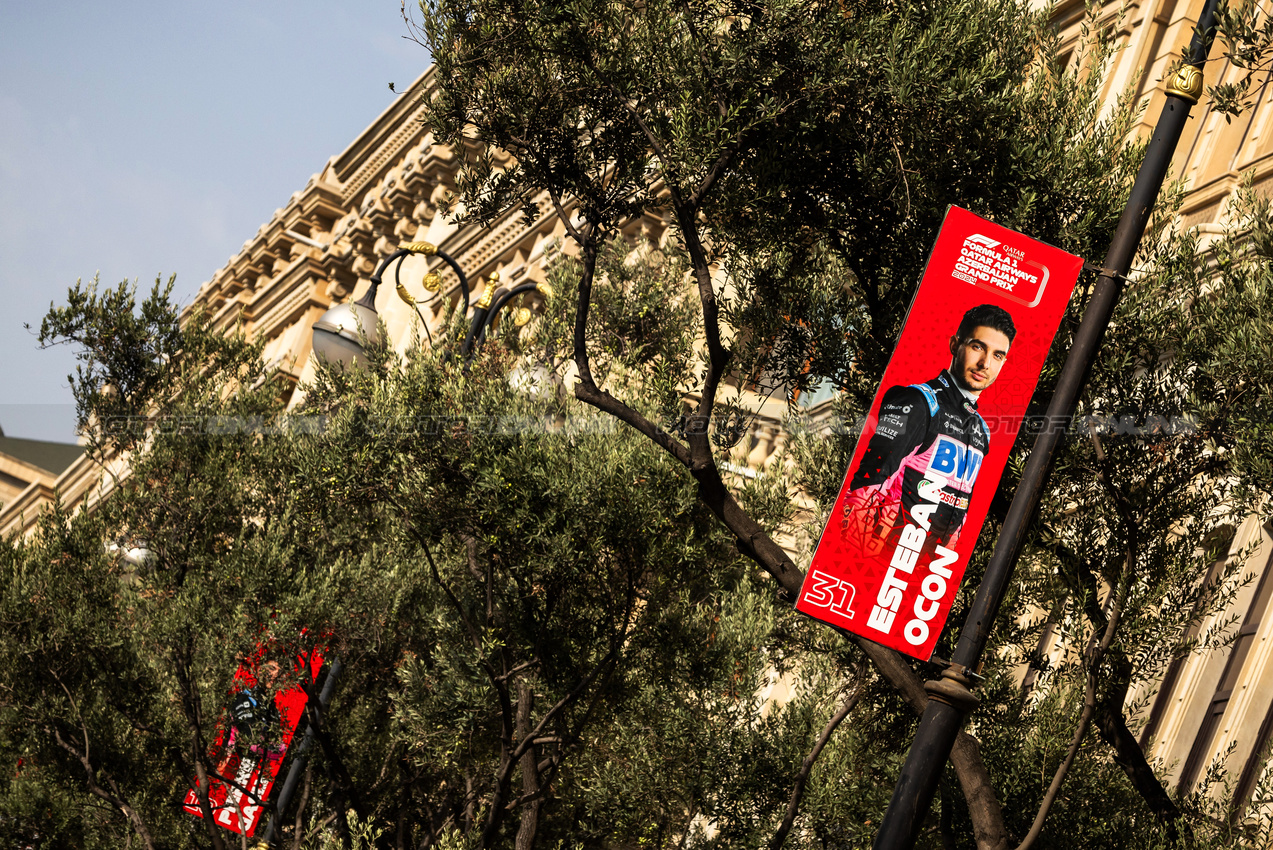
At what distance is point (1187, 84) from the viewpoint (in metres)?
7.51

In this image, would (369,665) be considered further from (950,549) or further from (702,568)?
(950,549)

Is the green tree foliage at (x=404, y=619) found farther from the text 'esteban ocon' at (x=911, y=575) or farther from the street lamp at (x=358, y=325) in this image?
the text 'esteban ocon' at (x=911, y=575)

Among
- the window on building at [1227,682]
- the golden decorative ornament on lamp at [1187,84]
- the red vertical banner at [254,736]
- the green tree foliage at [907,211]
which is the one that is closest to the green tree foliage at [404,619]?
the red vertical banner at [254,736]

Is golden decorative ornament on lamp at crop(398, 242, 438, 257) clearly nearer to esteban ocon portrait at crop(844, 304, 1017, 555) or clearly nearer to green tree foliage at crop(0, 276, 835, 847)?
green tree foliage at crop(0, 276, 835, 847)

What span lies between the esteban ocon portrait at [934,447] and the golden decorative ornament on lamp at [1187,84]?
174 cm

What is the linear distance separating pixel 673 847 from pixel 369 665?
14.3 ft

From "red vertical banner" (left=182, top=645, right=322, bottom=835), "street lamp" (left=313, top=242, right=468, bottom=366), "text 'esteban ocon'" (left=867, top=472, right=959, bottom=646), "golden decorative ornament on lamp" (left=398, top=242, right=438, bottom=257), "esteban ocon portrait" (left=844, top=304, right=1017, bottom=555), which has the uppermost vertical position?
"golden decorative ornament on lamp" (left=398, top=242, right=438, bottom=257)

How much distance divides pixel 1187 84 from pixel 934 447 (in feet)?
8.92

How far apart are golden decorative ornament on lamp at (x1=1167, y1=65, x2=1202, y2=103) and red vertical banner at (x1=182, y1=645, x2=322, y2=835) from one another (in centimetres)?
981

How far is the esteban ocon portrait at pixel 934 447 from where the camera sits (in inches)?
274

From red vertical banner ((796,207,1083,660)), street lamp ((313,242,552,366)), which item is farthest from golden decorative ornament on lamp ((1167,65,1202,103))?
street lamp ((313,242,552,366))

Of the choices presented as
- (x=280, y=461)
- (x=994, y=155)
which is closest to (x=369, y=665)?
(x=280, y=461)

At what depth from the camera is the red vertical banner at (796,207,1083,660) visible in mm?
6875

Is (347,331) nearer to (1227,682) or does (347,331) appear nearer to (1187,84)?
(1187,84)
